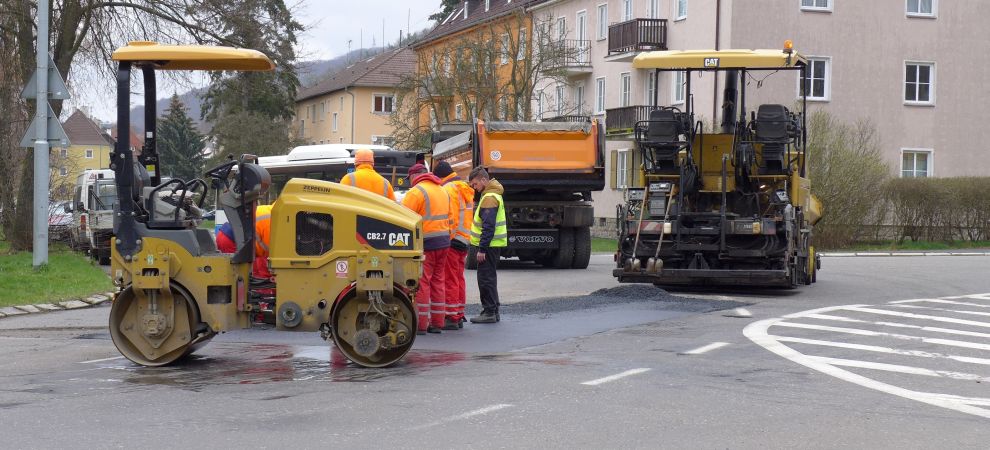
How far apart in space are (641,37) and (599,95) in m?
6.43

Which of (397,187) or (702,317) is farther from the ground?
(397,187)

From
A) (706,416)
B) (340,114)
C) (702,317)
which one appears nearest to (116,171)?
(706,416)

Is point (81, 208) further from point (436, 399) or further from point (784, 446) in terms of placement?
point (784, 446)

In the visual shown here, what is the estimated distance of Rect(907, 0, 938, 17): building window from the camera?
41812mm

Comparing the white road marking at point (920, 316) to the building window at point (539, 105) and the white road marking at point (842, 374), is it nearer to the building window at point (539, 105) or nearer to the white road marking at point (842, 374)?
the white road marking at point (842, 374)

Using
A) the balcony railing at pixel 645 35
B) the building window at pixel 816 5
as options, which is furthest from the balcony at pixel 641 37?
the building window at pixel 816 5

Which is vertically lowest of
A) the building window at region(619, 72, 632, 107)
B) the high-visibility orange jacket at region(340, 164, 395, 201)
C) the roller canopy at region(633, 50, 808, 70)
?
the high-visibility orange jacket at region(340, 164, 395, 201)

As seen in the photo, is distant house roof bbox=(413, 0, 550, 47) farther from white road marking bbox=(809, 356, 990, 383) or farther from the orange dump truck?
white road marking bbox=(809, 356, 990, 383)

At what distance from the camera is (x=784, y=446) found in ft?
22.6

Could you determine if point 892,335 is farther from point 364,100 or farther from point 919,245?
point 364,100

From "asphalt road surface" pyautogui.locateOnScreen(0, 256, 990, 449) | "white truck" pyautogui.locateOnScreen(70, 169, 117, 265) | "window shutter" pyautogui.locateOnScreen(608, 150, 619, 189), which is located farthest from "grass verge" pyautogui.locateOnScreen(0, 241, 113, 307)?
"window shutter" pyautogui.locateOnScreen(608, 150, 619, 189)

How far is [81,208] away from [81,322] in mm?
15231

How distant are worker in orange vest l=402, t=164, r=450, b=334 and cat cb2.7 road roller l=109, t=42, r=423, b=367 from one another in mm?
2100

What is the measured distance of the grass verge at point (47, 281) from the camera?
15844 millimetres
